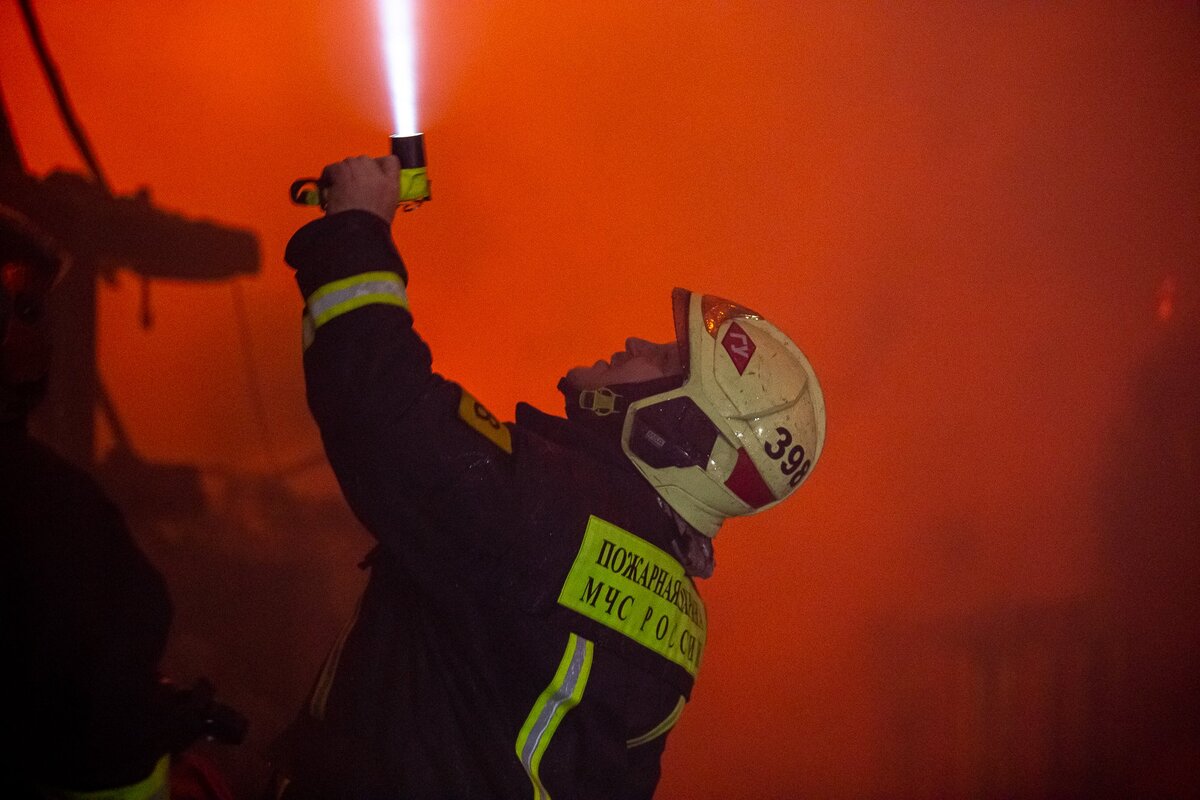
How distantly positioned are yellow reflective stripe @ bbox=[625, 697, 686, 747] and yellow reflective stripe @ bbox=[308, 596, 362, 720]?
0.64m

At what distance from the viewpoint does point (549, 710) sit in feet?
4.78

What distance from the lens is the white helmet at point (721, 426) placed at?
1752 mm

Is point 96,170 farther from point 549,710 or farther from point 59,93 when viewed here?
point 549,710

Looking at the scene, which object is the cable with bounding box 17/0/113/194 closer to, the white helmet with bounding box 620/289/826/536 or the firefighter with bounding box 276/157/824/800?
the firefighter with bounding box 276/157/824/800

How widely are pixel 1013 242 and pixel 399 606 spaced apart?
2553 millimetres

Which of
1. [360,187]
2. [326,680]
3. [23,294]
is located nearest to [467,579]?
[326,680]

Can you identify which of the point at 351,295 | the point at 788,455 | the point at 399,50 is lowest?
the point at 788,455

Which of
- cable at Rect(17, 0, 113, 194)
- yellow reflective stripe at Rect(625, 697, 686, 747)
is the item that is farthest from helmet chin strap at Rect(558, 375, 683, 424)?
cable at Rect(17, 0, 113, 194)

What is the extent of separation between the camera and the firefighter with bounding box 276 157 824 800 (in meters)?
1.37

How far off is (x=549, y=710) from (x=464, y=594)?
0.88 ft

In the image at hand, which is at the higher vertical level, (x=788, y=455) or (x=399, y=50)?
(x=399, y=50)

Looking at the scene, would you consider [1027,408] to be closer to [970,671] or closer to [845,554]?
[845,554]

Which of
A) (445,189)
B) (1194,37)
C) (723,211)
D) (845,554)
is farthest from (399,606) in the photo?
(1194,37)

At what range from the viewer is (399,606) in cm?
159
